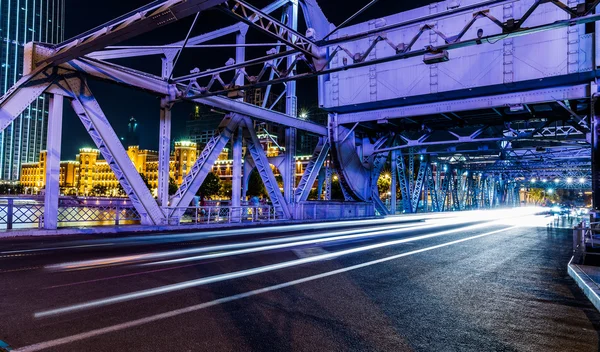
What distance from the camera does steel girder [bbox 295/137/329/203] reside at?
26.5 meters

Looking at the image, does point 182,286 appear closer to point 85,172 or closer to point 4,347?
point 4,347

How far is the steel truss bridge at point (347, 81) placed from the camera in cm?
1371

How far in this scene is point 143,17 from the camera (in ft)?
39.2

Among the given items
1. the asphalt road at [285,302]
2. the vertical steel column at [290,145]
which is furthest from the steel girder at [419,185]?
the asphalt road at [285,302]

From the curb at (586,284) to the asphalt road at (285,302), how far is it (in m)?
0.15

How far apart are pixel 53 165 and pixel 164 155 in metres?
4.56

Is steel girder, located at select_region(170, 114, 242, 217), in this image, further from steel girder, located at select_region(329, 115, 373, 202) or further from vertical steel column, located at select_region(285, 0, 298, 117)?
steel girder, located at select_region(329, 115, 373, 202)

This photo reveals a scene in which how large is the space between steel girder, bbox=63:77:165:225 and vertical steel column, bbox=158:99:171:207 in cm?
92

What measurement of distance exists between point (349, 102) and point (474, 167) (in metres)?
38.1

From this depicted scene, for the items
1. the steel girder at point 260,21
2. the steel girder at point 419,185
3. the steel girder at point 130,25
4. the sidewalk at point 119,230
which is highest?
the steel girder at point 260,21

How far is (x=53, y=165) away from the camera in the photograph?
15.1 meters

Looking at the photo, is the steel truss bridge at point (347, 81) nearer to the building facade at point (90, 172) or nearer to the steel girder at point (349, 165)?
the steel girder at point (349, 165)

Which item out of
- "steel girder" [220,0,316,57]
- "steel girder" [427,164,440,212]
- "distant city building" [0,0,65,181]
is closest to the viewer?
"steel girder" [220,0,316,57]

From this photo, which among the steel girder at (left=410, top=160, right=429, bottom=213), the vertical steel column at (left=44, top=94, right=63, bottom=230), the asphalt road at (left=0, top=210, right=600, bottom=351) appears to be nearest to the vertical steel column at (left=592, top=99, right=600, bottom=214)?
the asphalt road at (left=0, top=210, right=600, bottom=351)
